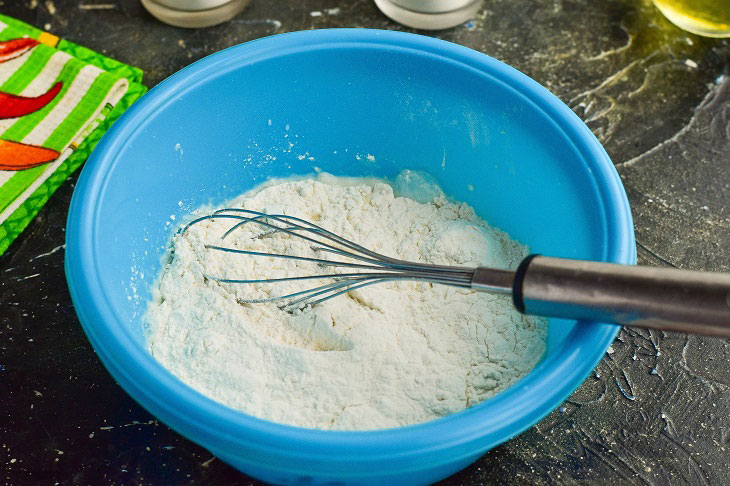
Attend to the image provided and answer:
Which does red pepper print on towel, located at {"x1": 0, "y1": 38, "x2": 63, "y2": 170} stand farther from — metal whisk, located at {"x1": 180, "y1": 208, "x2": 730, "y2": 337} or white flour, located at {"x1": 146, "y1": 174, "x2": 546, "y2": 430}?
metal whisk, located at {"x1": 180, "y1": 208, "x2": 730, "y2": 337}

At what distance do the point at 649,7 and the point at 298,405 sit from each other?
831mm

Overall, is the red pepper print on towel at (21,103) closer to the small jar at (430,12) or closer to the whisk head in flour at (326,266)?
the whisk head in flour at (326,266)

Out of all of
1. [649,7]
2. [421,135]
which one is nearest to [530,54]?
[649,7]

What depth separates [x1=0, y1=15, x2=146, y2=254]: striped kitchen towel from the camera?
0.87m

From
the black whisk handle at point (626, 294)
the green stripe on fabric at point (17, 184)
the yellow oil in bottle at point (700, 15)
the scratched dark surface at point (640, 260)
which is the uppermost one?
the black whisk handle at point (626, 294)

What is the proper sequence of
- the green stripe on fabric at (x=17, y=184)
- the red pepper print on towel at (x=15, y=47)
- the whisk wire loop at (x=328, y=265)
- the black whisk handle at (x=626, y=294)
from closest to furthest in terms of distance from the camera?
the black whisk handle at (x=626, y=294), the whisk wire loop at (x=328, y=265), the green stripe on fabric at (x=17, y=184), the red pepper print on towel at (x=15, y=47)

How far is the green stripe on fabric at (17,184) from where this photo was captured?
33.3 inches

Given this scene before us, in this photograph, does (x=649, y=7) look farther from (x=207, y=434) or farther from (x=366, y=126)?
(x=207, y=434)

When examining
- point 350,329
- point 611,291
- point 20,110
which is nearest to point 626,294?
point 611,291

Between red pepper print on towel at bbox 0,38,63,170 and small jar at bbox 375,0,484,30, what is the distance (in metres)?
0.46

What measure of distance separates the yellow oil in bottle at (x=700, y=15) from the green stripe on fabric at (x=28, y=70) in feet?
2.73

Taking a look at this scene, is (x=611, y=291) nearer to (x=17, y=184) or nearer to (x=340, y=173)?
(x=340, y=173)

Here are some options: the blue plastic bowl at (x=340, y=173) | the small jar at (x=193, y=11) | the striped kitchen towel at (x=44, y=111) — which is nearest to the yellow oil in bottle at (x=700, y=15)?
the blue plastic bowl at (x=340, y=173)

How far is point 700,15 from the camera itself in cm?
103
